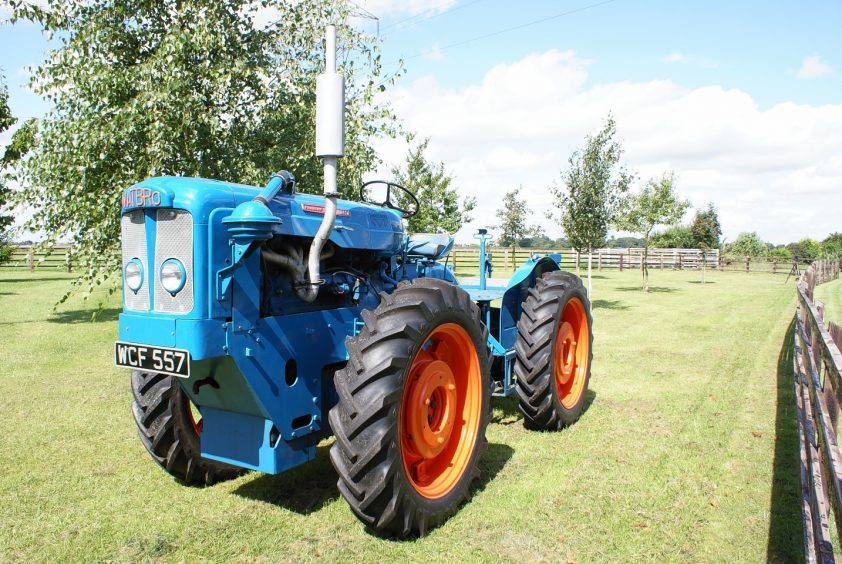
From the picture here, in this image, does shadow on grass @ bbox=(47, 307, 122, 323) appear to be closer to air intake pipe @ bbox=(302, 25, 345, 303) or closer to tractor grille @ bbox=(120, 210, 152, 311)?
tractor grille @ bbox=(120, 210, 152, 311)

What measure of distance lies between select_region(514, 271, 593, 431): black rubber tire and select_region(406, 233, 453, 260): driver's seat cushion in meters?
0.86

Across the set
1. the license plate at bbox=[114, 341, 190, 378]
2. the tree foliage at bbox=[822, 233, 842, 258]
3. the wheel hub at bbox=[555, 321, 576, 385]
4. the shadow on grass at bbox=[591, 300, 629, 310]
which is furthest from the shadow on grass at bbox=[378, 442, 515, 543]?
the tree foliage at bbox=[822, 233, 842, 258]

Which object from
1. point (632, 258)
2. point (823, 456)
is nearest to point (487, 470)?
point (823, 456)

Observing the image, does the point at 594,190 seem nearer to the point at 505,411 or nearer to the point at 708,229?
the point at 505,411

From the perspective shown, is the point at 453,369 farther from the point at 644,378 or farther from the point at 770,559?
the point at 644,378

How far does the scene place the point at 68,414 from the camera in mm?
5926

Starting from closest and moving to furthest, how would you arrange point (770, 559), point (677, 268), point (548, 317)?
point (770, 559), point (548, 317), point (677, 268)

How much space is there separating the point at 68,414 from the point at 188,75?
405 centimetres

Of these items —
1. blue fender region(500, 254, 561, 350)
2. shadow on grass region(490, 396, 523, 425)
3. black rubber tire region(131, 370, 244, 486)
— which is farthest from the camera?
shadow on grass region(490, 396, 523, 425)

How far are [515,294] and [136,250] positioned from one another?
11.4ft

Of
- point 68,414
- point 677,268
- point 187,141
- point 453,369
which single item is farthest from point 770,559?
point 677,268

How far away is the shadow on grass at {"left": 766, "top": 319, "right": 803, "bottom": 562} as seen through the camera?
3.42 m

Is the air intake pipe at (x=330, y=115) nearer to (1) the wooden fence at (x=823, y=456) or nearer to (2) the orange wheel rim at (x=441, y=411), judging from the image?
(2) the orange wheel rim at (x=441, y=411)

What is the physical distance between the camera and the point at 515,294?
5801mm
